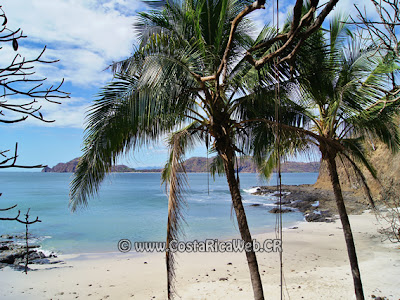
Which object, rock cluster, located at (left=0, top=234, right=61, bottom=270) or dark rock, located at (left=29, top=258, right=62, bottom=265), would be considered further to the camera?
dark rock, located at (left=29, top=258, right=62, bottom=265)

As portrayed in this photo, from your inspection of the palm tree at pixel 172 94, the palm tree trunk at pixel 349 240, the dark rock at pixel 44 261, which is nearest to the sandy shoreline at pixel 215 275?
the dark rock at pixel 44 261

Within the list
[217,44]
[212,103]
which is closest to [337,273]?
[212,103]

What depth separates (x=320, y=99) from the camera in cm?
606

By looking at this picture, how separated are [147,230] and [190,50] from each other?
1803cm

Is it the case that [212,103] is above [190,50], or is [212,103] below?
below

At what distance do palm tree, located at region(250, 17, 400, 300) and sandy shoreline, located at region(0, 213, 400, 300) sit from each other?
7.79ft

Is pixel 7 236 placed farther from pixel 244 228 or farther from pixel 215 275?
pixel 244 228

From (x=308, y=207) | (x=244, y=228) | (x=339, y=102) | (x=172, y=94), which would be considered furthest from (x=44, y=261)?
(x=308, y=207)

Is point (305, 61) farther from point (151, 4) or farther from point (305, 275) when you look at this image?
point (305, 275)

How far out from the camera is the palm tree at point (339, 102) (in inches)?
202

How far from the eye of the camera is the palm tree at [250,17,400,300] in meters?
5.12

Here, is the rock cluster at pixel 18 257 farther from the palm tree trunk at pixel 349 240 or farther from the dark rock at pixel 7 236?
the palm tree trunk at pixel 349 240

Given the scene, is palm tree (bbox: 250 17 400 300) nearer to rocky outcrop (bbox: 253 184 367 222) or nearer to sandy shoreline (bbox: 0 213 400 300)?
sandy shoreline (bbox: 0 213 400 300)

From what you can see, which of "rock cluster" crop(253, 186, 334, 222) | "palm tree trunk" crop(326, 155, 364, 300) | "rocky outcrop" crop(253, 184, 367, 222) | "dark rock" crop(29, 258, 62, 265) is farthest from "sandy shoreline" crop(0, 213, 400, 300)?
"rocky outcrop" crop(253, 184, 367, 222)
